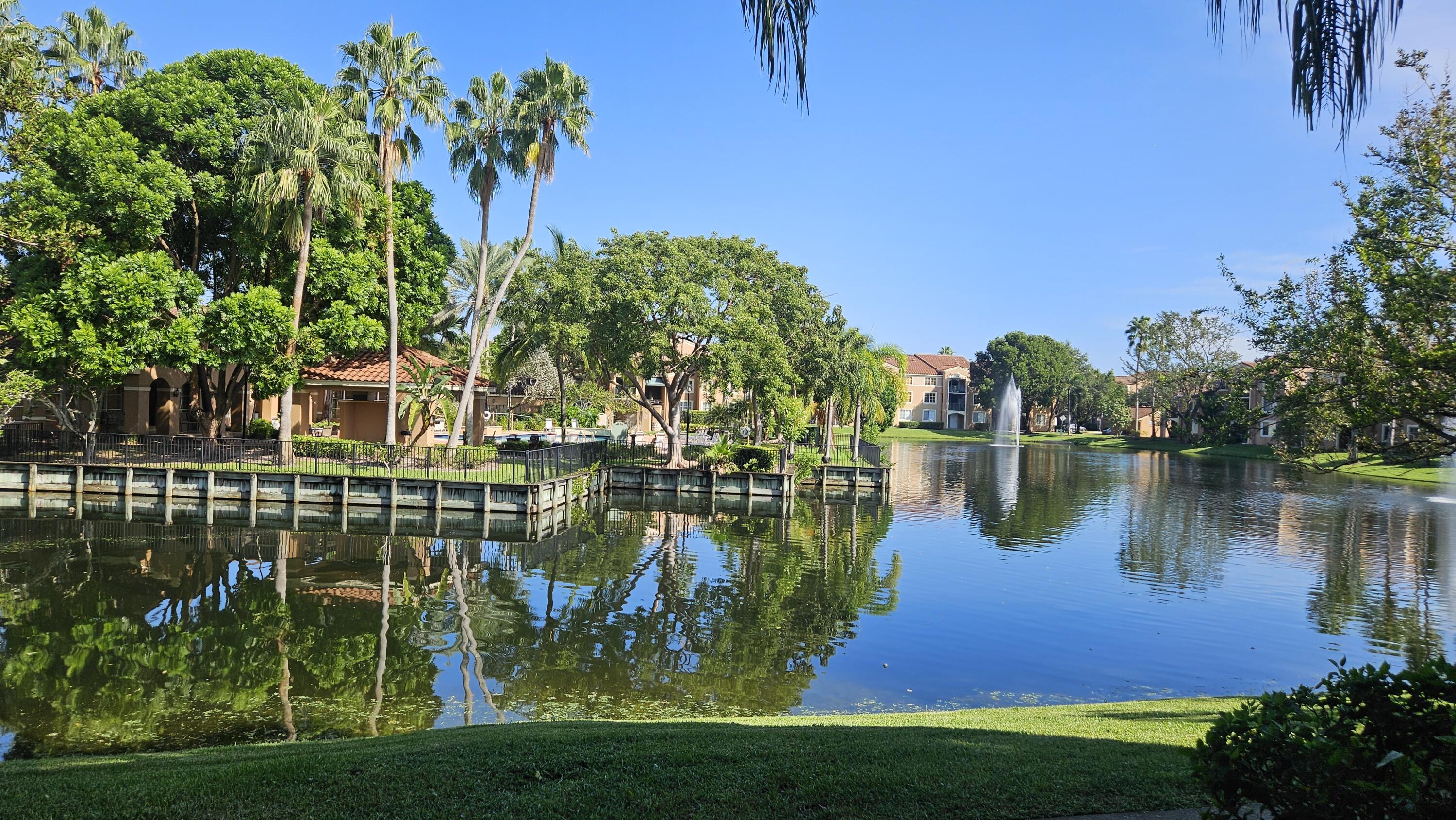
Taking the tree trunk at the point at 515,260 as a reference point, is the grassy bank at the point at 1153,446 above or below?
below

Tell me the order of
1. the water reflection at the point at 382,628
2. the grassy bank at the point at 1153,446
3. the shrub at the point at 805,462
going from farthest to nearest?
the grassy bank at the point at 1153,446 → the shrub at the point at 805,462 → the water reflection at the point at 382,628

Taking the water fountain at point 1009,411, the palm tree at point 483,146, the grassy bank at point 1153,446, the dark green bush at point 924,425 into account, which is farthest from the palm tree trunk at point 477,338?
the dark green bush at point 924,425

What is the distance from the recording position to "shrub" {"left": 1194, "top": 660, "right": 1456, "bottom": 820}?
13.3 feet

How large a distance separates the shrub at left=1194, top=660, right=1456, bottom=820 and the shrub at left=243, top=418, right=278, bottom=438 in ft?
132

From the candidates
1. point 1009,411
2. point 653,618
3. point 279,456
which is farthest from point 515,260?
point 1009,411

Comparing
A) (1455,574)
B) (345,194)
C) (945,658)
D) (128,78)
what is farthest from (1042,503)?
(128,78)

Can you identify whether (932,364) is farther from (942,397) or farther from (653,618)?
(653,618)

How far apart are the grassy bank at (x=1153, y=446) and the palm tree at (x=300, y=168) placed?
45704 millimetres

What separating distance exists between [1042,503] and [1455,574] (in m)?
15.9

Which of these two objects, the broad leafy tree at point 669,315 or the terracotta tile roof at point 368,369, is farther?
the terracotta tile roof at point 368,369

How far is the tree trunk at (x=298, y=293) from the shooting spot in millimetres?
31188

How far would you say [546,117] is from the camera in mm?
35250

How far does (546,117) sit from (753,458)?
1730 centimetres

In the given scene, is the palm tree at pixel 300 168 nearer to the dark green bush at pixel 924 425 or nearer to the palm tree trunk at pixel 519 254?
the palm tree trunk at pixel 519 254
